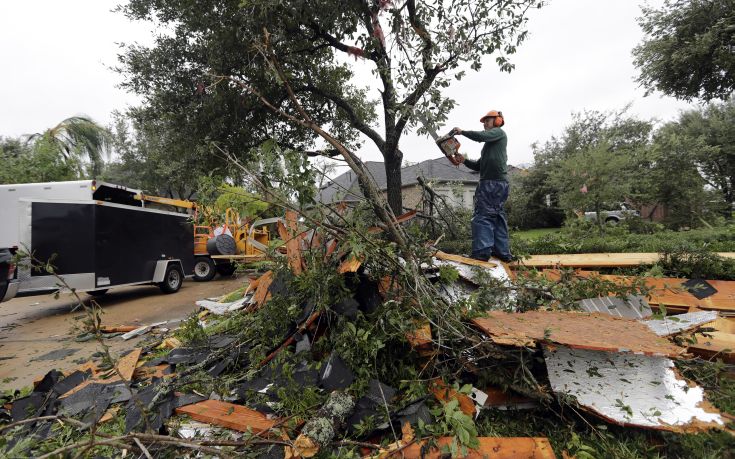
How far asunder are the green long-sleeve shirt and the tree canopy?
38.3 ft

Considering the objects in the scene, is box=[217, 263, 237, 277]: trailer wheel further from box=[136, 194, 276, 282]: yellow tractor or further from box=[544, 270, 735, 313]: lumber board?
box=[544, 270, 735, 313]: lumber board

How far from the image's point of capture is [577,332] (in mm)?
2240

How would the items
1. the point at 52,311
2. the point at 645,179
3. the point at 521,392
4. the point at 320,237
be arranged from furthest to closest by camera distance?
1. the point at 645,179
2. the point at 52,311
3. the point at 320,237
4. the point at 521,392

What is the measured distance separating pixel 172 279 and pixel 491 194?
8235 millimetres

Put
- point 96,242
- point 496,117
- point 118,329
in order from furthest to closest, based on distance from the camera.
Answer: point 96,242
point 118,329
point 496,117

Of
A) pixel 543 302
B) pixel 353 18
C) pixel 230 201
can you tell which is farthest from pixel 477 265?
pixel 353 18

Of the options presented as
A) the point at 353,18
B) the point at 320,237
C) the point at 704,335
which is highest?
the point at 353,18

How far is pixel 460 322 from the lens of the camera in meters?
2.41

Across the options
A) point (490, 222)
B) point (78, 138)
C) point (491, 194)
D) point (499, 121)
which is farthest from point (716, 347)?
point (78, 138)

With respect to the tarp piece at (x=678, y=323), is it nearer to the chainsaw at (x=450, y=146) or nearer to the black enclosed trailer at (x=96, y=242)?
the chainsaw at (x=450, y=146)

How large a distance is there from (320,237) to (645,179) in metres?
12.3

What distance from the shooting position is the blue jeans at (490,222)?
4.16m

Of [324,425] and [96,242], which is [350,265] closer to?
[324,425]

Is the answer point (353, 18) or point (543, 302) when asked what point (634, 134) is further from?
point (543, 302)
